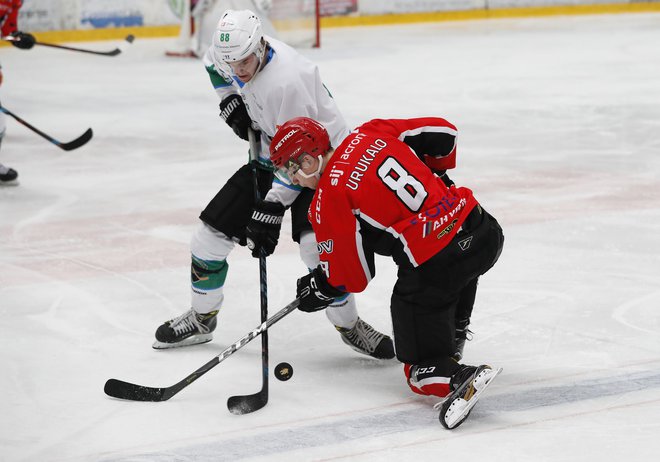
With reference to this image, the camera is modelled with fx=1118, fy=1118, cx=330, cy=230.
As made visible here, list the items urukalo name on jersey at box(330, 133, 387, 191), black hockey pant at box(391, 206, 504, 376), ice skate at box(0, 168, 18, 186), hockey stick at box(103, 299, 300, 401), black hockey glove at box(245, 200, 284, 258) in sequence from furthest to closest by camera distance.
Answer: ice skate at box(0, 168, 18, 186) → black hockey glove at box(245, 200, 284, 258) → hockey stick at box(103, 299, 300, 401) → black hockey pant at box(391, 206, 504, 376) → urukalo name on jersey at box(330, 133, 387, 191)

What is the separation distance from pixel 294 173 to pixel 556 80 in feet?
22.3

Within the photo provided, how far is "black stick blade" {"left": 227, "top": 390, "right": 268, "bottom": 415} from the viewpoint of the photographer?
2779 mm

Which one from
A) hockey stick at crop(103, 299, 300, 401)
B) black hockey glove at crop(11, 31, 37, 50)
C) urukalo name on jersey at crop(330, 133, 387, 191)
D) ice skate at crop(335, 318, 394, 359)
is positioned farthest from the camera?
black hockey glove at crop(11, 31, 37, 50)

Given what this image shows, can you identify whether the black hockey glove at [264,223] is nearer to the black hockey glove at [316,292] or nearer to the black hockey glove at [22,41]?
the black hockey glove at [316,292]

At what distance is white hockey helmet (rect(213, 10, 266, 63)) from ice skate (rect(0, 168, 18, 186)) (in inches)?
121

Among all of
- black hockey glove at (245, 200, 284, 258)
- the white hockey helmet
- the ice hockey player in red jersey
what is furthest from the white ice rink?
the white hockey helmet

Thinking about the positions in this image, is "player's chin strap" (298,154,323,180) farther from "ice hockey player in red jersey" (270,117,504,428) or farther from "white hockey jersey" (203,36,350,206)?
"white hockey jersey" (203,36,350,206)

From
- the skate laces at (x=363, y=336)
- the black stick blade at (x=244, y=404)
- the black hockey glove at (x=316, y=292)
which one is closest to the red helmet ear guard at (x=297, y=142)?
the black hockey glove at (x=316, y=292)

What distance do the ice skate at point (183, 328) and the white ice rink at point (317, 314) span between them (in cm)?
6

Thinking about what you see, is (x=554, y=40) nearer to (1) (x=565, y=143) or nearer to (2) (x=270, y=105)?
(1) (x=565, y=143)

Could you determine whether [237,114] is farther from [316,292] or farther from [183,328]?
[316,292]

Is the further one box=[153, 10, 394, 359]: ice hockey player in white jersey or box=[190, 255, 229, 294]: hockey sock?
box=[190, 255, 229, 294]: hockey sock

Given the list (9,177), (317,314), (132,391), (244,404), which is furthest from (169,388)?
(9,177)

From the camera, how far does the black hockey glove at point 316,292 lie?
2742 mm
